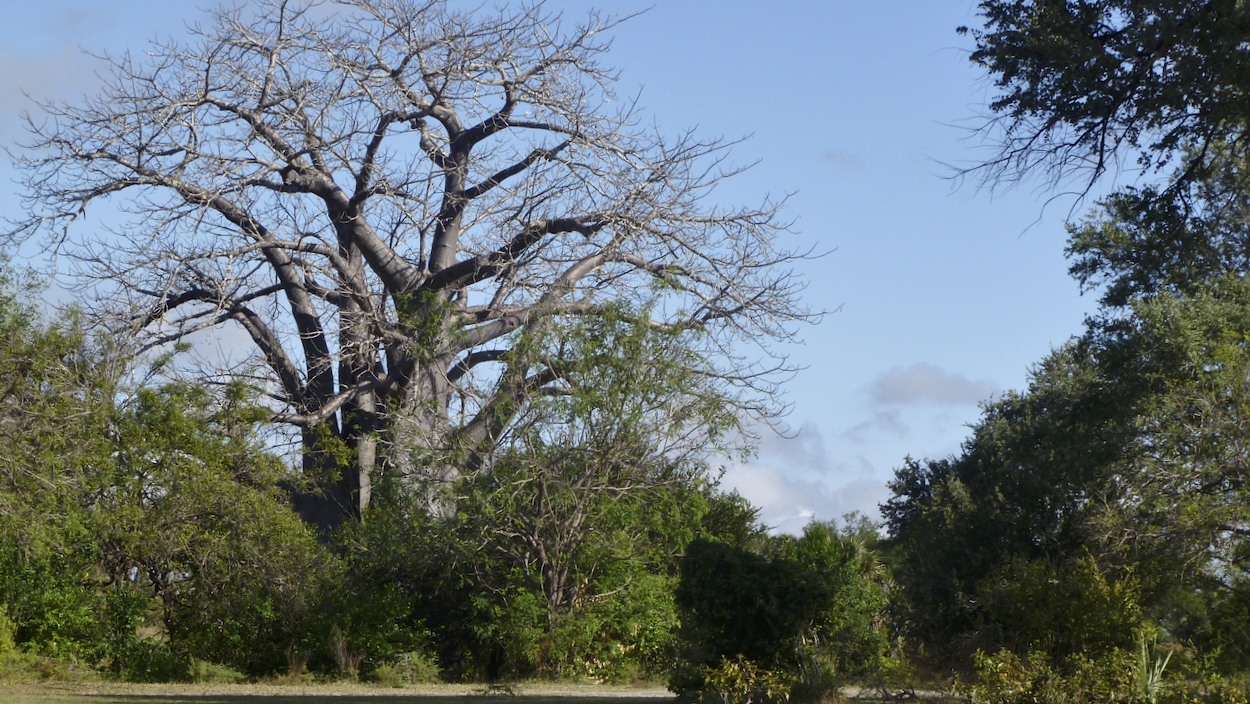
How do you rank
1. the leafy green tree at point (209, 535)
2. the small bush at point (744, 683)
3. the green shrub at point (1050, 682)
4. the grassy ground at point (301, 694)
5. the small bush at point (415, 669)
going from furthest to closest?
the small bush at point (415, 669) → the leafy green tree at point (209, 535) → the grassy ground at point (301, 694) → the small bush at point (744, 683) → the green shrub at point (1050, 682)

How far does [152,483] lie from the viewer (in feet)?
57.3

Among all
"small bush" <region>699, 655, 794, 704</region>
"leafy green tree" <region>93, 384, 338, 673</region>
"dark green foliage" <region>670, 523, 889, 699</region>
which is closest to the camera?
"small bush" <region>699, 655, 794, 704</region>

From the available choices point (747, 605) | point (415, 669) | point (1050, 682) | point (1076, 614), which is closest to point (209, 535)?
point (415, 669)

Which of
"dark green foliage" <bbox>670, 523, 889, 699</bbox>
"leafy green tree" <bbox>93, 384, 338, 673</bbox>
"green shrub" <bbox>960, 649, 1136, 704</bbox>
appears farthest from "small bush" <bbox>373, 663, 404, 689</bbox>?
"green shrub" <bbox>960, 649, 1136, 704</bbox>

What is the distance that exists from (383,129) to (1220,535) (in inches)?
652

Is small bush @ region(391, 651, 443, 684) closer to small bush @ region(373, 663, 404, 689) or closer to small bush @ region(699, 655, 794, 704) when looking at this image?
small bush @ region(373, 663, 404, 689)

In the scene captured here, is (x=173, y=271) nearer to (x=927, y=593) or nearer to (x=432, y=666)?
(x=432, y=666)

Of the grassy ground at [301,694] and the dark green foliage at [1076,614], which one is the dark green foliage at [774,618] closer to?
the grassy ground at [301,694]

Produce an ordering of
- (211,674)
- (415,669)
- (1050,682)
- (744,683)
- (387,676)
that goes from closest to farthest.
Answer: (1050,682) < (744,683) < (387,676) < (211,674) < (415,669)

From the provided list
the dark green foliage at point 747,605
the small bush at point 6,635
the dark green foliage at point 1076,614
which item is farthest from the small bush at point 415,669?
the dark green foliage at point 1076,614

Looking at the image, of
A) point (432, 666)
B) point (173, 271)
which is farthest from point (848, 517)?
point (173, 271)

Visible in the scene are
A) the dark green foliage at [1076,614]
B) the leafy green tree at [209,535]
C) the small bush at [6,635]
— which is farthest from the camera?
the leafy green tree at [209,535]

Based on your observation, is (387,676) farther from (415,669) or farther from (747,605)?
(747,605)

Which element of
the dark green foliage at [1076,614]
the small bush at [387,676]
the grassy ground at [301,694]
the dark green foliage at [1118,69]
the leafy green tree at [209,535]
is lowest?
the grassy ground at [301,694]
